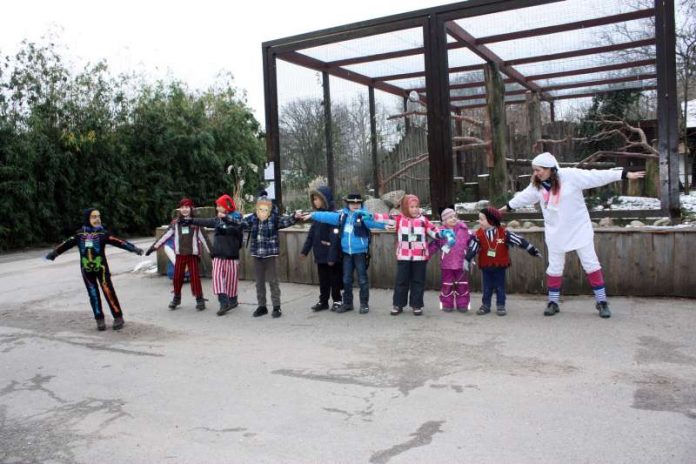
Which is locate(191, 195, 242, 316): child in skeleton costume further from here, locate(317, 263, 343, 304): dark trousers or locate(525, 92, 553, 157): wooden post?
locate(525, 92, 553, 157): wooden post

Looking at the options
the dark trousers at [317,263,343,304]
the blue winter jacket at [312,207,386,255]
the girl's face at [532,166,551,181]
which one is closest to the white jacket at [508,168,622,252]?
the girl's face at [532,166,551,181]

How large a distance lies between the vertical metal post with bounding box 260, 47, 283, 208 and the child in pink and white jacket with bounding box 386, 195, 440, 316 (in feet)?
12.4

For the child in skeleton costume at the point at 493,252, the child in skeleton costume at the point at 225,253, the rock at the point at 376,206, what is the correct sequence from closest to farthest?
1. the child in skeleton costume at the point at 493,252
2. the child in skeleton costume at the point at 225,253
3. the rock at the point at 376,206

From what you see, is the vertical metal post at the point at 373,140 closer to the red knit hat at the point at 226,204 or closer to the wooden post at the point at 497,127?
the wooden post at the point at 497,127

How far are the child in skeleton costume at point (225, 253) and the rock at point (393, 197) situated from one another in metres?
2.85

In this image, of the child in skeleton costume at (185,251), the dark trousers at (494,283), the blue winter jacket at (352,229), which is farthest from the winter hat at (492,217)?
the child in skeleton costume at (185,251)

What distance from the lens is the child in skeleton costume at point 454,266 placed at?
23.7ft

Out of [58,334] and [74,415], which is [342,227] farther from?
[74,415]

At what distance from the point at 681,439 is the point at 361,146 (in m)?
7.67

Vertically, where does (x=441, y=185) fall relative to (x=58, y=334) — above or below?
above

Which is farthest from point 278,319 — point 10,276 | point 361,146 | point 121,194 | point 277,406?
point 121,194

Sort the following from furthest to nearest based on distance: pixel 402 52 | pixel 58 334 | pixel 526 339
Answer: pixel 402 52 < pixel 58 334 < pixel 526 339

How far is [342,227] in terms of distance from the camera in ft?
24.9

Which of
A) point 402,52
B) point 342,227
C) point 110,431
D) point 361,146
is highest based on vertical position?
point 402,52
